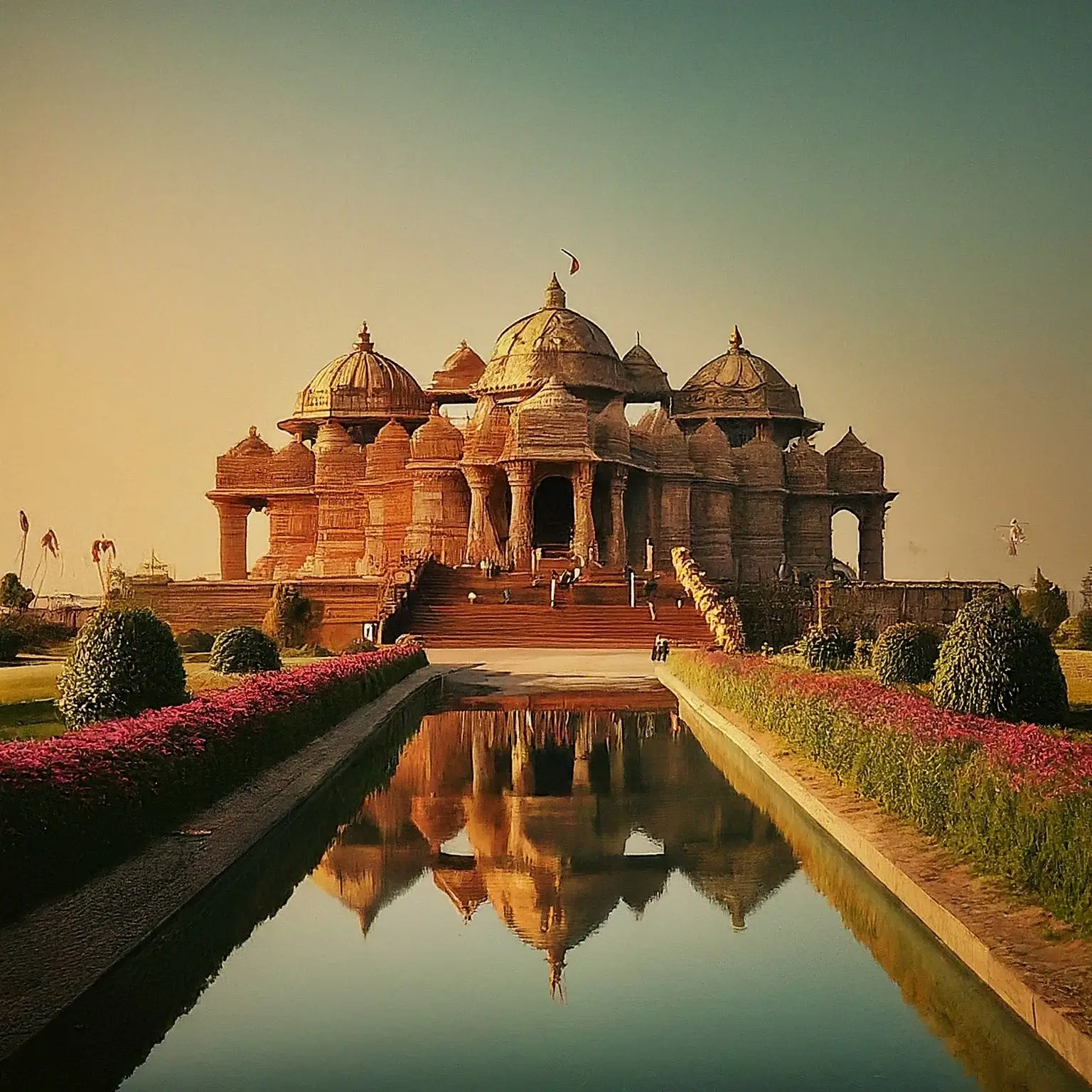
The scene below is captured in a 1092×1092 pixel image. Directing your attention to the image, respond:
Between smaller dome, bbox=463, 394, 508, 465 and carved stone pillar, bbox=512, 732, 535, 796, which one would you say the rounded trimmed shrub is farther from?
smaller dome, bbox=463, 394, 508, 465

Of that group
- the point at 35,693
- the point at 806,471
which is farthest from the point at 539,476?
the point at 35,693

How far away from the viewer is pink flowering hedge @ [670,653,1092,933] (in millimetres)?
7812

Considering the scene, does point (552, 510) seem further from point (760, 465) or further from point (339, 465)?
point (339, 465)

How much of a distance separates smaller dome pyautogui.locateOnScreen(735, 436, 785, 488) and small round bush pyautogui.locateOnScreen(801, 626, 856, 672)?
30.1 meters

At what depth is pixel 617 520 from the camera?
4588 cm

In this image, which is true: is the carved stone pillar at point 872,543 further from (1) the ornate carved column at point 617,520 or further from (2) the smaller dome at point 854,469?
(1) the ornate carved column at point 617,520

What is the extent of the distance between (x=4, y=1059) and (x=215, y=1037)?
1126 mm

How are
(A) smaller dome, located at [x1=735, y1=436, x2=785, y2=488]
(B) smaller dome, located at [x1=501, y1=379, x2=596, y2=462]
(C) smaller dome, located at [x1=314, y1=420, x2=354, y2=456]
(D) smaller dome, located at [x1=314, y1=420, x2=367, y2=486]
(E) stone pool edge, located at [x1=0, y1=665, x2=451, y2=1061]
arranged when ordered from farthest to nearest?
(A) smaller dome, located at [x1=735, y1=436, x2=785, y2=488]
(C) smaller dome, located at [x1=314, y1=420, x2=354, y2=456]
(D) smaller dome, located at [x1=314, y1=420, x2=367, y2=486]
(B) smaller dome, located at [x1=501, y1=379, x2=596, y2=462]
(E) stone pool edge, located at [x1=0, y1=665, x2=451, y2=1061]

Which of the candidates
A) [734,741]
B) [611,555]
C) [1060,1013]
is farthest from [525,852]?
[611,555]

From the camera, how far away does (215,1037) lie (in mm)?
6965

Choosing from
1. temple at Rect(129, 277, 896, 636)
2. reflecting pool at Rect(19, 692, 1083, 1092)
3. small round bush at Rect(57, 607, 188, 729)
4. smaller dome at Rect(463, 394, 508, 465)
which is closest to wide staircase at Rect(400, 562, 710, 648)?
temple at Rect(129, 277, 896, 636)

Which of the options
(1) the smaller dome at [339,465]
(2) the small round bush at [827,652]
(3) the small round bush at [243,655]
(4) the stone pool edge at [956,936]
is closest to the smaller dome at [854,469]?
(1) the smaller dome at [339,465]

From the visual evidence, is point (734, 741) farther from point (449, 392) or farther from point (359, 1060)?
point (449, 392)

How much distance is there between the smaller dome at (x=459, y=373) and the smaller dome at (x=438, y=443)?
9.30 m
